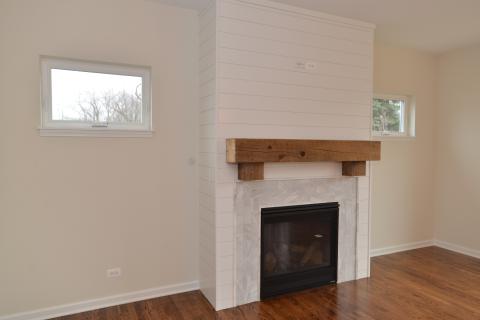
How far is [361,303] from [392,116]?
260 centimetres

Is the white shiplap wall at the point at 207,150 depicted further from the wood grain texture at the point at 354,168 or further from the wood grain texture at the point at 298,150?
the wood grain texture at the point at 354,168

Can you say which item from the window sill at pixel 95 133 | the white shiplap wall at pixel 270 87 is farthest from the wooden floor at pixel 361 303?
the window sill at pixel 95 133

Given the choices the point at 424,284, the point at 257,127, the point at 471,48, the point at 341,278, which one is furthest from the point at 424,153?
the point at 257,127

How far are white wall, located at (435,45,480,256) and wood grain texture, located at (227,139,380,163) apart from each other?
1.85 metres

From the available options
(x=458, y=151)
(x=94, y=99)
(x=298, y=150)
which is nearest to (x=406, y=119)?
(x=458, y=151)

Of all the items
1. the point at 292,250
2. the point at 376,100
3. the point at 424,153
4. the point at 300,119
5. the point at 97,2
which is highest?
the point at 97,2

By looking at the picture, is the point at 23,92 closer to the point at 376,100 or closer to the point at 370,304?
the point at 370,304

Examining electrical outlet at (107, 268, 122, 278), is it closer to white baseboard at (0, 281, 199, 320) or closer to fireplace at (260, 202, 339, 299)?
white baseboard at (0, 281, 199, 320)

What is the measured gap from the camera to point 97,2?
9.06 ft

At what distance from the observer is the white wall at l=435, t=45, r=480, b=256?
4234 millimetres

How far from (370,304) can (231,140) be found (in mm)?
1965

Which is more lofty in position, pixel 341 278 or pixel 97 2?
pixel 97 2

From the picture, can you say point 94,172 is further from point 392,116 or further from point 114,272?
point 392,116

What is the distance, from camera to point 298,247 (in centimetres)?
333
